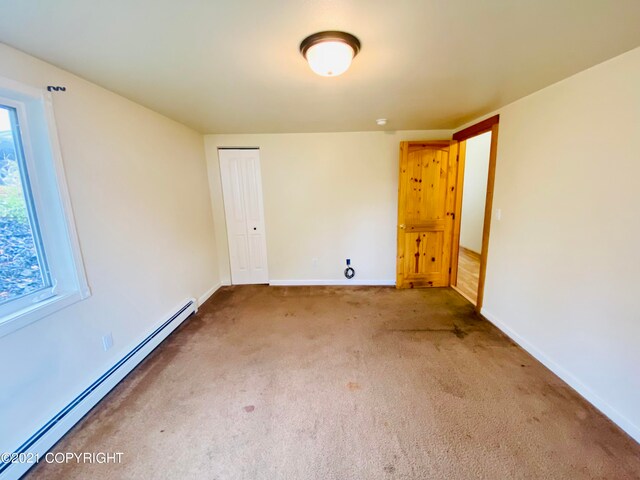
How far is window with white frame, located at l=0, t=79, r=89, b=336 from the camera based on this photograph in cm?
141

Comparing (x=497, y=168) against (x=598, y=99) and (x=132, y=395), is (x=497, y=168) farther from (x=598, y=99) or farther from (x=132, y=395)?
(x=132, y=395)

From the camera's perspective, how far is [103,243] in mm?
1914

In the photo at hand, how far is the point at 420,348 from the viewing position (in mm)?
2334

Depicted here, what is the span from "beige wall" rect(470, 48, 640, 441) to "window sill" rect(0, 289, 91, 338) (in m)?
3.46

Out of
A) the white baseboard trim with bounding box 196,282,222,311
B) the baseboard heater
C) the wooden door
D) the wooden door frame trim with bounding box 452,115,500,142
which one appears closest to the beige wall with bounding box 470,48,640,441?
the wooden door frame trim with bounding box 452,115,500,142

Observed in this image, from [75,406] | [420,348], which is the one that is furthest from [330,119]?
[75,406]

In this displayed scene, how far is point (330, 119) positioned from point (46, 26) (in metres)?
2.24

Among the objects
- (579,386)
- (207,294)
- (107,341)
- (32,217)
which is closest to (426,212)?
(579,386)

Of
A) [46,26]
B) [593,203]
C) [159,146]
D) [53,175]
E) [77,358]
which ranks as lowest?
[77,358]

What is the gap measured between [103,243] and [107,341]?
0.74 metres

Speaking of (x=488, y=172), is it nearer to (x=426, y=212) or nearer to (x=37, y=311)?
(x=426, y=212)

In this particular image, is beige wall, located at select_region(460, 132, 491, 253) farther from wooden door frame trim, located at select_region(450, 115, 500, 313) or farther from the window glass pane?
the window glass pane

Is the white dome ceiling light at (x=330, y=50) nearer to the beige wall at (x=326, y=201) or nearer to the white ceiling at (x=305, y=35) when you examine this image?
the white ceiling at (x=305, y=35)

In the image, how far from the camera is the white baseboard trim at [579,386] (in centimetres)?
151
